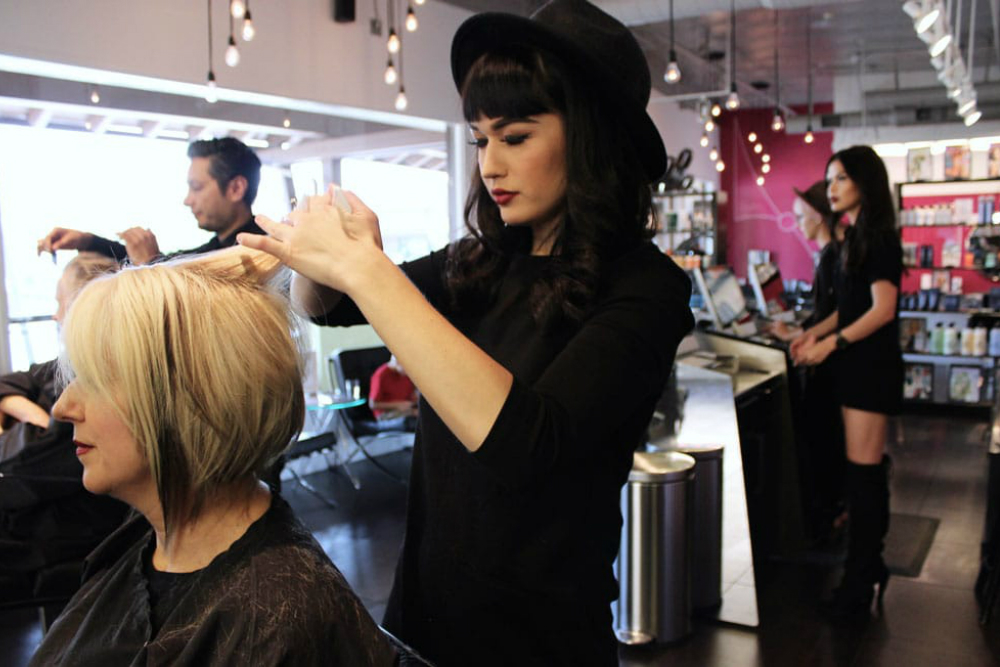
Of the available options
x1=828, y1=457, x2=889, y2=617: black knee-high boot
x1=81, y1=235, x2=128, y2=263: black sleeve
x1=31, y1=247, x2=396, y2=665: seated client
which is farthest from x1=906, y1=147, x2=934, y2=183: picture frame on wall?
x1=31, y1=247, x2=396, y2=665: seated client

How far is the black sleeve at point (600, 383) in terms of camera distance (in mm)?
895

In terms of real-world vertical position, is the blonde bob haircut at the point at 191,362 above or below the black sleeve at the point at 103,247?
below

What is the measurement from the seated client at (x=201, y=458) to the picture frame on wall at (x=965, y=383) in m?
8.13

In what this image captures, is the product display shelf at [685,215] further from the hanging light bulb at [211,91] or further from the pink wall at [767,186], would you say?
the hanging light bulb at [211,91]

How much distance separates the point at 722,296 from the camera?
460cm

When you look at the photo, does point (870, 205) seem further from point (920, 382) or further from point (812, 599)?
point (920, 382)

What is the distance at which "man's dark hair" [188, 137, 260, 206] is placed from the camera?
2.88m

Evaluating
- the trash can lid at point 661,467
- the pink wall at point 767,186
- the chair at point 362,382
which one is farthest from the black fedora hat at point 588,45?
the pink wall at point 767,186

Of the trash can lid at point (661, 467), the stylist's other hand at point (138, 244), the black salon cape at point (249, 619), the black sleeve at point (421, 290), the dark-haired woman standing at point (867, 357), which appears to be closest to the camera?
the black salon cape at point (249, 619)

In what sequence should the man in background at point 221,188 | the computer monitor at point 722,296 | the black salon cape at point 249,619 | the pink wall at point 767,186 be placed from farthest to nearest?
1. the pink wall at point 767,186
2. the computer monitor at point 722,296
3. the man in background at point 221,188
4. the black salon cape at point 249,619

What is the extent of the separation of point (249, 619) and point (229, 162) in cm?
214

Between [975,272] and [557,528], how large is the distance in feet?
28.3

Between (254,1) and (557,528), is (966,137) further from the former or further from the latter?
(557,528)

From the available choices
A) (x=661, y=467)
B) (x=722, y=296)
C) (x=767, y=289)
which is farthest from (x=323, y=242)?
(x=767, y=289)
